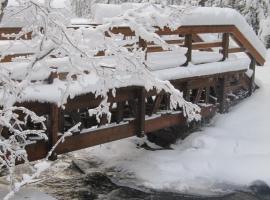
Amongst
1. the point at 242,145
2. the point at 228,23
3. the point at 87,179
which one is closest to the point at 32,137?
the point at 87,179

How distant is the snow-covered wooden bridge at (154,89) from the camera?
264 inches

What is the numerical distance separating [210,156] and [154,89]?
2.12 metres

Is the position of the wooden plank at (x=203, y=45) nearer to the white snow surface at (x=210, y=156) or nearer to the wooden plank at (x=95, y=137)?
the white snow surface at (x=210, y=156)

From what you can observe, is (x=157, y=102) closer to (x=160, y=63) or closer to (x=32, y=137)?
(x=160, y=63)

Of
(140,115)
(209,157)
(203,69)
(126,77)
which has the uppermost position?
(126,77)

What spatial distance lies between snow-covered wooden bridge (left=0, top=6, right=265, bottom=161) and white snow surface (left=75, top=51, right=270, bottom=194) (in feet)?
1.95

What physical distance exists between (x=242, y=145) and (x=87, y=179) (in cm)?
345

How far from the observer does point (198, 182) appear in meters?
9.18

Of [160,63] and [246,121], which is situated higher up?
[160,63]

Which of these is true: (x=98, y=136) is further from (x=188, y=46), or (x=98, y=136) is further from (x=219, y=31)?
(x=219, y=31)

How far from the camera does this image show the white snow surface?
30.1ft

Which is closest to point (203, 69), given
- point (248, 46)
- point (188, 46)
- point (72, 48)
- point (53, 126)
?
point (188, 46)

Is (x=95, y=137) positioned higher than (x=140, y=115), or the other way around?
(x=140, y=115)

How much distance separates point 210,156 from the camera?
10.1m
